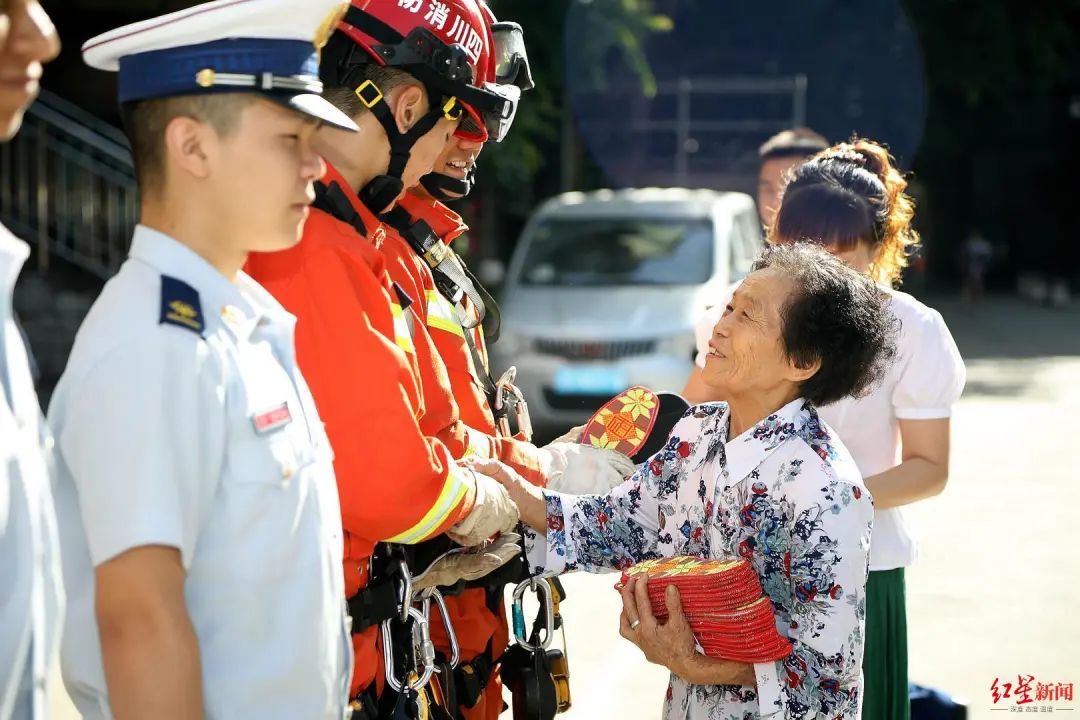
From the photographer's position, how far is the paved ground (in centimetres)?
557

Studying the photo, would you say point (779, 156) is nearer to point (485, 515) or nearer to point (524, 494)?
point (524, 494)

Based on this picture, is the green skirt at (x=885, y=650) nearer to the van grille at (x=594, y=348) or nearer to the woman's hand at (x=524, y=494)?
the woman's hand at (x=524, y=494)

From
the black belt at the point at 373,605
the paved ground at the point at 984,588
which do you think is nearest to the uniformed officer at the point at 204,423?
the black belt at the point at 373,605

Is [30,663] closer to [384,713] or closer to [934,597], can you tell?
[384,713]

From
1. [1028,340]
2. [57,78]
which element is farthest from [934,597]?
[1028,340]

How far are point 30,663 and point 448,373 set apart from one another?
4.24 feet

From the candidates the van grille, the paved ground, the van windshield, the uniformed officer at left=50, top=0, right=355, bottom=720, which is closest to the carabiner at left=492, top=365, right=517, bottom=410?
the uniformed officer at left=50, top=0, right=355, bottom=720

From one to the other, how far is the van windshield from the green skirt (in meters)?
7.51

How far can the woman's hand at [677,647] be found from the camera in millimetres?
2516

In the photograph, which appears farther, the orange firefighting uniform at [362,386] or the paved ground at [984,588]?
the paved ground at [984,588]

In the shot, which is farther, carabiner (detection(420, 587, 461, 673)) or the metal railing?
the metal railing

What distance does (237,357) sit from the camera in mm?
1915

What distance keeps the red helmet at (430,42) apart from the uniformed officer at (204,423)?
58 cm

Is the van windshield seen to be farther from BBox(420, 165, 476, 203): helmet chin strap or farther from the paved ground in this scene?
BBox(420, 165, 476, 203): helmet chin strap
